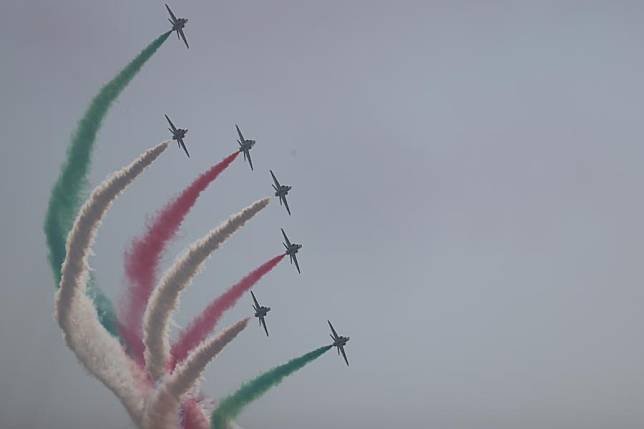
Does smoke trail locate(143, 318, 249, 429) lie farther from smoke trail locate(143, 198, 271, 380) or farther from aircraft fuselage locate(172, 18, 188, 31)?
aircraft fuselage locate(172, 18, 188, 31)

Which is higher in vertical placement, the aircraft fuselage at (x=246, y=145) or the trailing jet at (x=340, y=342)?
the aircraft fuselage at (x=246, y=145)

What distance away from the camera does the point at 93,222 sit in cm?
5603

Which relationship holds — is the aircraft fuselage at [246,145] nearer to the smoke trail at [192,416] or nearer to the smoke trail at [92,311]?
the smoke trail at [92,311]

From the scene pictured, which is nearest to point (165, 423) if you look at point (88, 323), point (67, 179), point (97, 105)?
point (88, 323)

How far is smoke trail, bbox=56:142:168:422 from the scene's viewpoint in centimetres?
5603

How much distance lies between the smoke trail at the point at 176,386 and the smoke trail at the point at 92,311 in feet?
5.39

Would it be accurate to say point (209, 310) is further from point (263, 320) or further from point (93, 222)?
point (93, 222)

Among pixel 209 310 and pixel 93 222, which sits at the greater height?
pixel 93 222

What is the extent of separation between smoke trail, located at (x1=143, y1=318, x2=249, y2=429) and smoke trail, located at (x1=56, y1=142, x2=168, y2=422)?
164 cm

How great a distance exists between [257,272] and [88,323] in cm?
1296

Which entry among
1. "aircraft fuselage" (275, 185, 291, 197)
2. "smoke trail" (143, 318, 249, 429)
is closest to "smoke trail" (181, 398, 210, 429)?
"smoke trail" (143, 318, 249, 429)

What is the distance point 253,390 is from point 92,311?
13296 mm

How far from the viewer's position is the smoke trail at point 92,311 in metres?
56.0

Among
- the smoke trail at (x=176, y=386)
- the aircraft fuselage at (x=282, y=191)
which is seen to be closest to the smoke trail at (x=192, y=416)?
the smoke trail at (x=176, y=386)
